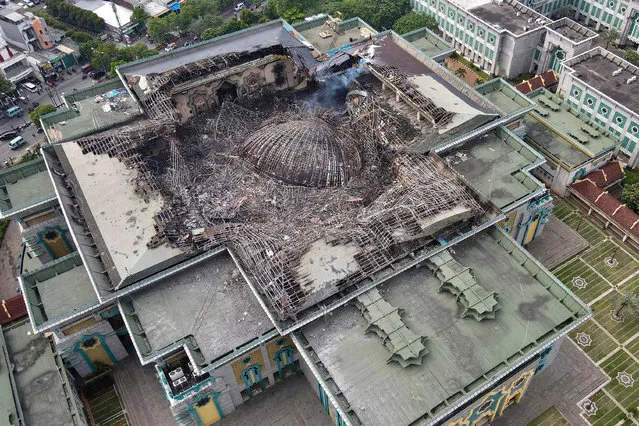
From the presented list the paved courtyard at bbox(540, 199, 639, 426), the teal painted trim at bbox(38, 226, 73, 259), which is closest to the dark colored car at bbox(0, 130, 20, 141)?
the teal painted trim at bbox(38, 226, 73, 259)

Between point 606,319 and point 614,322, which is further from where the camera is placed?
point 606,319

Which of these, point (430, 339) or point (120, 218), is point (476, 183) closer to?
point (430, 339)

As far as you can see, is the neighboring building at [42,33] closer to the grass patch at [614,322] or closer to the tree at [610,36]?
the tree at [610,36]

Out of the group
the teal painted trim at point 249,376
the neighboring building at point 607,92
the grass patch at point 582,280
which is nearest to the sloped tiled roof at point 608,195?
the neighboring building at point 607,92

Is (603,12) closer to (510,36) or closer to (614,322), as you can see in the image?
(510,36)

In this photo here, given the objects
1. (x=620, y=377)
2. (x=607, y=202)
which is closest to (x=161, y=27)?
(x=607, y=202)

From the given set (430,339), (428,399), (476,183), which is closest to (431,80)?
(476,183)
